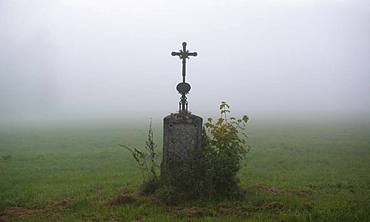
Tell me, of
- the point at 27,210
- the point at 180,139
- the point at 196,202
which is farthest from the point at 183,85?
the point at 27,210

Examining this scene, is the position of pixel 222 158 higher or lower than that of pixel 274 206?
higher

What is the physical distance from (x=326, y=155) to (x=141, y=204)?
58.2ft

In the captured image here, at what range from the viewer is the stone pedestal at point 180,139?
13.5m

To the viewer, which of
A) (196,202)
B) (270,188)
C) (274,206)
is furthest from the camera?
(270,188)

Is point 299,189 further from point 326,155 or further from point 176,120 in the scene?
point 326,155

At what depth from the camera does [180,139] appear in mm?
13617

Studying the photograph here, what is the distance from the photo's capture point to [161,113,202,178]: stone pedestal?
1351cm

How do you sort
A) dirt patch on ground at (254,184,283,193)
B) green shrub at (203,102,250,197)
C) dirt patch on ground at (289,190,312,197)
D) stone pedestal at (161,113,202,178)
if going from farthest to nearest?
dirt patch on ground at (254,184,283,193)
dirt patch on ground at (289,190,312,197)
stone pedestal at (161,113,202,178)
green shrub at (203,102,250,197)

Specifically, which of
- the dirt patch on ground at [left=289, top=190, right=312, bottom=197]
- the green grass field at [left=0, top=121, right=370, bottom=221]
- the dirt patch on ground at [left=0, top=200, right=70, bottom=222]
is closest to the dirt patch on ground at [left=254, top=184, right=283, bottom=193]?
the green grass field at [left=0, top=121, right=370, bottom=221]

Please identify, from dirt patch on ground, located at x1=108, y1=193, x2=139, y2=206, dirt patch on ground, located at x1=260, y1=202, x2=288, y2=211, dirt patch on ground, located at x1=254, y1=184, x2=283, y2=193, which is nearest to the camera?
dirt patch on ground, located at x1=260, y1=202, x2=288, y2=211

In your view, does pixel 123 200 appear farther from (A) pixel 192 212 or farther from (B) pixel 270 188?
(B) pixel 270 188

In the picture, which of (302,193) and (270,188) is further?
(270,188)

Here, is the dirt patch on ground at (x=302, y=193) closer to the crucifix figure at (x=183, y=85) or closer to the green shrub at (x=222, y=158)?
the green shrub at (x=222, y=158)

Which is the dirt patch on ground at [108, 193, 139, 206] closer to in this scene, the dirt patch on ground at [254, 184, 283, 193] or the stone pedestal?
the stone pedestal
